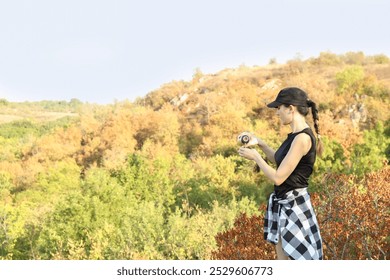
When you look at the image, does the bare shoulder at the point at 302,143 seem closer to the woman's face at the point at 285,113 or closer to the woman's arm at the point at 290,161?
the woman's arm at the point at 290,161

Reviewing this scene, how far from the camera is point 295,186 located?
4.07m

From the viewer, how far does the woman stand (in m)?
4.04

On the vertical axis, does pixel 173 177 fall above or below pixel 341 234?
below

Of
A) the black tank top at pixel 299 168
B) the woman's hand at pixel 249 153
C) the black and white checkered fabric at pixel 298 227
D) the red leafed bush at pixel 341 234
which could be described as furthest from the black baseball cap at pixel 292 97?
the red leafed bush at pixel 341 234

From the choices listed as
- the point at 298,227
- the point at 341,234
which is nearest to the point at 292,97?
the point at 298,227

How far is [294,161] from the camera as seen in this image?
3.94 metres

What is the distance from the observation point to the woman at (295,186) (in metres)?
4.04

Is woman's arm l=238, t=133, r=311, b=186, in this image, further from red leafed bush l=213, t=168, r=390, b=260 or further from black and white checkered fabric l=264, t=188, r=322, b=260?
red leafed bush l=213, t=168, r=390, b=260

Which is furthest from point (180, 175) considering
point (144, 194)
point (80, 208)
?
point (80, 208)

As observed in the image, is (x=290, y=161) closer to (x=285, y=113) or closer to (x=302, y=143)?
(x=302, y=143)

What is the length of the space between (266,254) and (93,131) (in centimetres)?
7544

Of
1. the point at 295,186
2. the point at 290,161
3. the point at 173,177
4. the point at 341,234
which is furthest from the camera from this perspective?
the point at 173,177
